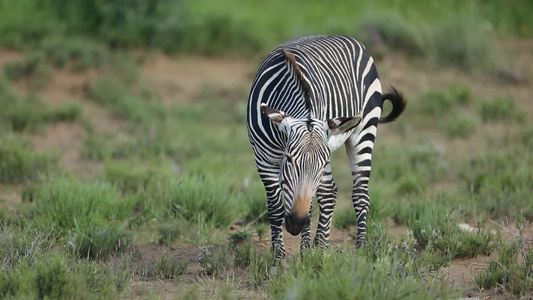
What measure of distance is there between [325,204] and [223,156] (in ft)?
13.9

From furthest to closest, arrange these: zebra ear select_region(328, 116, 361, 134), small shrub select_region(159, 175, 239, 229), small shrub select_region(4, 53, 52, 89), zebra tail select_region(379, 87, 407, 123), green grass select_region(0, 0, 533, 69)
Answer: green grass select_region(0, 0, 533, 69) → small shrub select_region(4, 53, 52, 89) → small shrub select_region(159, 175, 239, 229) → zebra tail select_region(379, 87, 407, 123) → zebra ear select_region(328, 116, 361, 134)

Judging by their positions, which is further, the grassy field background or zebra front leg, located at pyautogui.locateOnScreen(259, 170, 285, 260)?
zebra front leg, located at pyautogui.locateOnScreen(259, 170, 285, 260)

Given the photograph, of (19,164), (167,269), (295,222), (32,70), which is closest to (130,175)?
(19,164)

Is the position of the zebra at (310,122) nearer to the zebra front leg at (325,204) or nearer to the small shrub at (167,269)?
the zebra front leg at (325,204)

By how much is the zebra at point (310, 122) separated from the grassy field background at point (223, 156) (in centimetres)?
39

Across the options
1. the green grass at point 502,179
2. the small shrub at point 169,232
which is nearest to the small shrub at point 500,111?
the green grass at point 502,179

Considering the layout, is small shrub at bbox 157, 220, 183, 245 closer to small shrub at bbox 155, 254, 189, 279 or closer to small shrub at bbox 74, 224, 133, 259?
small shrub at bbox 74, 224, 133, 259

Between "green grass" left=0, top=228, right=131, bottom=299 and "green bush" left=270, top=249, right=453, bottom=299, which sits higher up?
"green bush" left=270, top=249, right=453, bottom=299

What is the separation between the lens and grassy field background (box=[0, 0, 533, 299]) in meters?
5.04

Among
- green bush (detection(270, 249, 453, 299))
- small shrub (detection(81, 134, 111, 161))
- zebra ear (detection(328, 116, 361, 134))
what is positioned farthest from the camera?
small shrub (detection(81, 134, 111, 161))

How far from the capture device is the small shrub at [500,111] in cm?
1158

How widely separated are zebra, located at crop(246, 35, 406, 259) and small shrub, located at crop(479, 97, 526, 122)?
217 inches

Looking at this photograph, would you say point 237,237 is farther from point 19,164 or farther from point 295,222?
point 19,164

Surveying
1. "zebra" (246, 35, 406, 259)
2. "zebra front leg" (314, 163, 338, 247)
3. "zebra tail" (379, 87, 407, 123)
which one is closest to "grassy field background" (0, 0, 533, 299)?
"zebra front leg" (314, 163, 338, 247)
